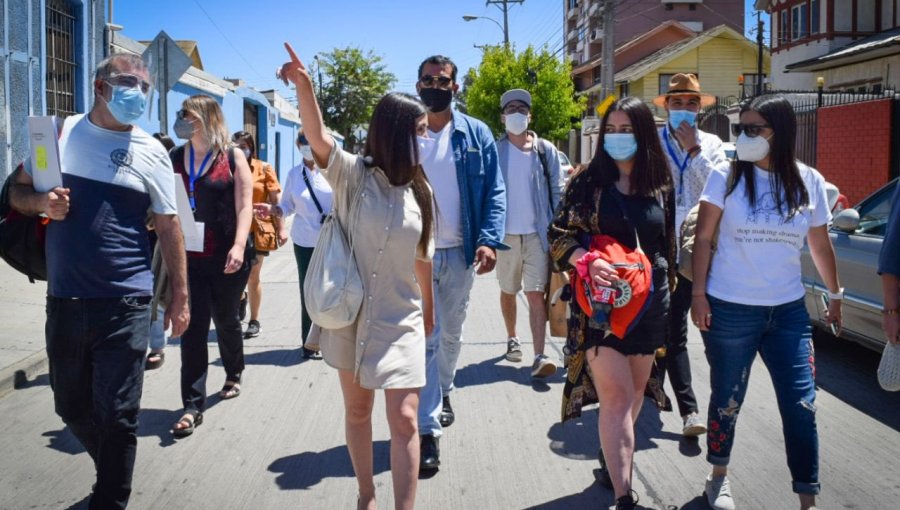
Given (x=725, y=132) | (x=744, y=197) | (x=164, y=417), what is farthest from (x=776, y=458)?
(x=725, y=132)

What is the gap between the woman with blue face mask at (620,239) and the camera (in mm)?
3717

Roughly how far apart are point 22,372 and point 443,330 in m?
3.37

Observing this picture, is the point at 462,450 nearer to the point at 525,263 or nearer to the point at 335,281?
the point at 335,281

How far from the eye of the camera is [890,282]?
3.74m

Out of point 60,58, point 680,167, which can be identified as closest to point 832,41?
point 60,58

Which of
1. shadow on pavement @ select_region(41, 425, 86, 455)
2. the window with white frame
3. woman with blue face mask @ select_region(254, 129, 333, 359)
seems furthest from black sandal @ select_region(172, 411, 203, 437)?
the window with white frame

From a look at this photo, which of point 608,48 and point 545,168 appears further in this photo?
point 608,48

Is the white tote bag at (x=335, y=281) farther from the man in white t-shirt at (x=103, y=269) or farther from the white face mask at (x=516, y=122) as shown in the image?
the white face mask at (x=516, y=122)

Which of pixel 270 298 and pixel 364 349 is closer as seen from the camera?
pixel 364 349

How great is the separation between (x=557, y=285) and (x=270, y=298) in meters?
5.45

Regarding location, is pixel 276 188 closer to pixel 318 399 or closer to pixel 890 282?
pixel 318 399

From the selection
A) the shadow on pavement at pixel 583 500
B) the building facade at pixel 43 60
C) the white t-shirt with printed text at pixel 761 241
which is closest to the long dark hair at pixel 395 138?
the white t-shirt with printed text at pixel 761 241

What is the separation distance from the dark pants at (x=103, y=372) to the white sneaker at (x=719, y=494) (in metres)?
2.65

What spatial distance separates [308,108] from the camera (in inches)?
128
